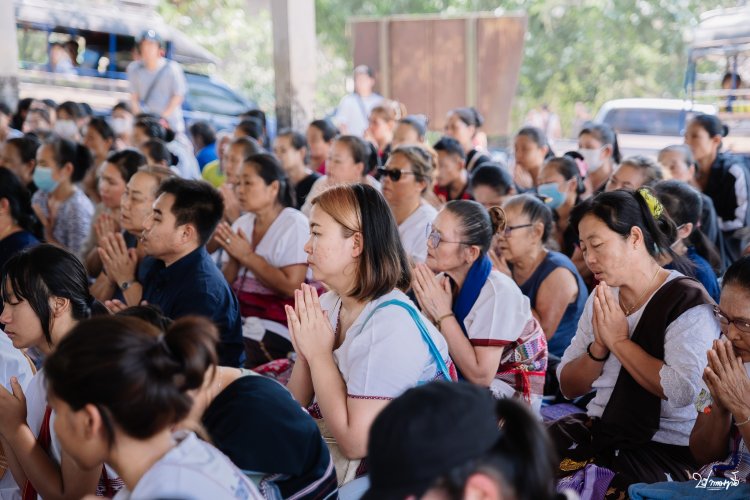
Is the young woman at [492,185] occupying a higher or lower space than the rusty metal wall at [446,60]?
lower

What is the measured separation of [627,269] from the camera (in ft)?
8.97

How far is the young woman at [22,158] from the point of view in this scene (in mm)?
6082

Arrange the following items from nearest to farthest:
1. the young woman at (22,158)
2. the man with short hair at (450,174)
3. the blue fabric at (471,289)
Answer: the blue fabric at (471,289), the man with short hair at (450,174), the young woman at (22,158)

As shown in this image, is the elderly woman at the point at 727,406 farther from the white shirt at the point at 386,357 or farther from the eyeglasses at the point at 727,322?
the white shirt at the point at 386,357

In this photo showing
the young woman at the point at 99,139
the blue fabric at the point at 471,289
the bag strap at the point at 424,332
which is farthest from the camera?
the young woman at the point at 99,139

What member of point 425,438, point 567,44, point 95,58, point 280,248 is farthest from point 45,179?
point 567,44

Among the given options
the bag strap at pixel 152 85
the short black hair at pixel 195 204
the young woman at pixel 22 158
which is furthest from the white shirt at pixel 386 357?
the bag strap at pixel 152 85

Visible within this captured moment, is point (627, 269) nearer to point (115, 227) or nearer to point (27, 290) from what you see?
point (27, 290)

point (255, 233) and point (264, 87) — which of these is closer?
point (255, 233)

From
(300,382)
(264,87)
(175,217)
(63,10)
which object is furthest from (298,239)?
(264,87)

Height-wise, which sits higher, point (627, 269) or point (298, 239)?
point (627, 269)

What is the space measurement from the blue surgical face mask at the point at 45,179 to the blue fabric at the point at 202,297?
2269mm

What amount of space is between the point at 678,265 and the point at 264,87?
52.9ft

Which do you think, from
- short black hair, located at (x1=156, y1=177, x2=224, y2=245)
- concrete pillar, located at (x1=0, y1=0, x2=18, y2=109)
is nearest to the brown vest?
short black hair, located at (x1=156, y1=177, x2=224, y2=245)
